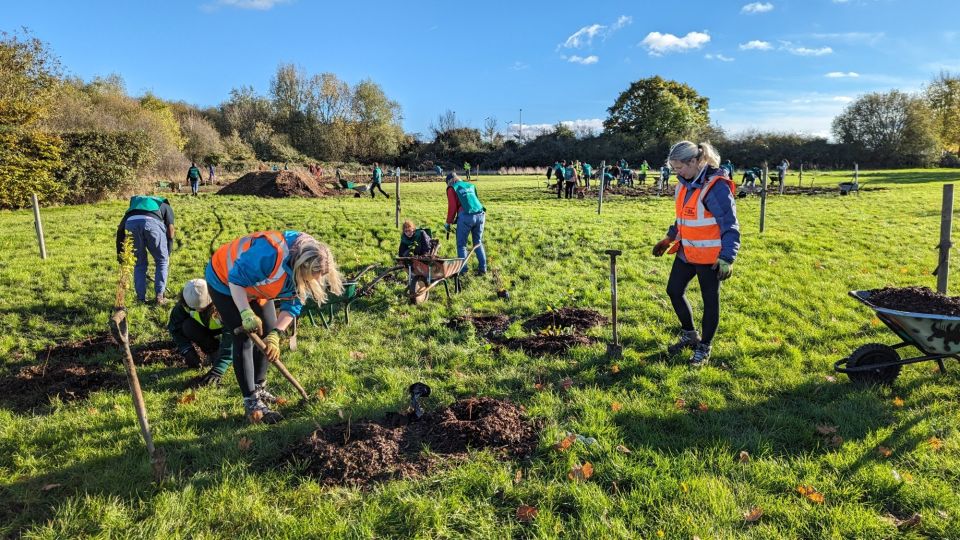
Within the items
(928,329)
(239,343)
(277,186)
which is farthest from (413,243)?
(277,186)

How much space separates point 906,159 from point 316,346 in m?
57.3

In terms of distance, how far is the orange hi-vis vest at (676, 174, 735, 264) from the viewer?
4277 millimetres

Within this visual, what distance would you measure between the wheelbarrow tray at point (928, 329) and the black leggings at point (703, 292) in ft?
3.67

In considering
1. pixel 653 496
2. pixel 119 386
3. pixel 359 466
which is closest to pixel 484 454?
pixel 359 466

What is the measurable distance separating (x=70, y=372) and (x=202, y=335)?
1.24 meters

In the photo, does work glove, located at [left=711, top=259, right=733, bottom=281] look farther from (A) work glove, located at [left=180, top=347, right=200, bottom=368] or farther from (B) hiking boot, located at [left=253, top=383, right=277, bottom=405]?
(A) work glove, located at [left=180, top=347, right=200, bottom=368]

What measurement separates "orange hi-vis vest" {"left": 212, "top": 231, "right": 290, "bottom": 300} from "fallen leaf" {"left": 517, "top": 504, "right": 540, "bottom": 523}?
6.71ft

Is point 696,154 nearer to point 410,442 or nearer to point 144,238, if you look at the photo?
point 410,442

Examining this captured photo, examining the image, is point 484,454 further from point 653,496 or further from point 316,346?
point 316,346

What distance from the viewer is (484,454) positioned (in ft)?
10.9

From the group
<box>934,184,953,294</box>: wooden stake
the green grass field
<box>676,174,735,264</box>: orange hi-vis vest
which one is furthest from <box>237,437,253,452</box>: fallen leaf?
<box>934,184,953,294</box>: wooden stake

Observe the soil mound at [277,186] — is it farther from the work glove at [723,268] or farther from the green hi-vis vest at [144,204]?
the work glove at [723,268]

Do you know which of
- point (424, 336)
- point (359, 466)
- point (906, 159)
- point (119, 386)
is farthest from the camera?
point (906, 159)

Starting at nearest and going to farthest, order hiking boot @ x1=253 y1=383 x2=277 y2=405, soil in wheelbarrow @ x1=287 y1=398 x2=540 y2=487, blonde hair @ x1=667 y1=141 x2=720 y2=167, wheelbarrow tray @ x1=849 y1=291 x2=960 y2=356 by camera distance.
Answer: soil in wheelbarrow @ x1=287 y1=398 x2=540 y2=487
wheelbarrow tray @ x1=849 y1=291 x2=960 y2=356
hiking boot @ x1=253 y1=383 x2=277 y2=405
blonde hair @ x1=667 y1=141 x2=720 y2=167
